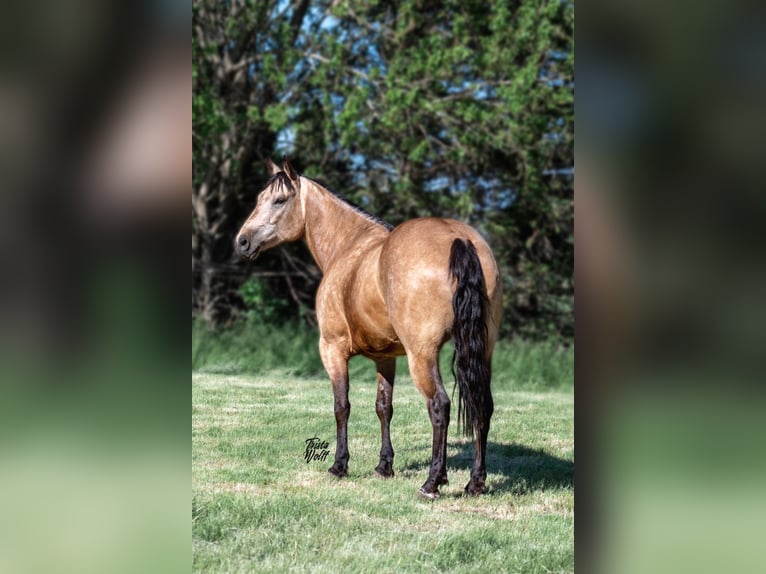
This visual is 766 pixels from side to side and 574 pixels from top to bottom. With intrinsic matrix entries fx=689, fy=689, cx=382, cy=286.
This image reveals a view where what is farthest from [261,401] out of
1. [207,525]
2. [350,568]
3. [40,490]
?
[40,490]

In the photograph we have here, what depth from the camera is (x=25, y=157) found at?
3.67 feet

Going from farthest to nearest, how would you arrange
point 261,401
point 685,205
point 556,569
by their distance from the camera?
1. point 261,401
2. point 556,569
3. point 685,205

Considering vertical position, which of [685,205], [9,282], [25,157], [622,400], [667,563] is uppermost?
[25,157]

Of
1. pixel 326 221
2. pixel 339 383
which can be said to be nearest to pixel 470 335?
pixel 339 383

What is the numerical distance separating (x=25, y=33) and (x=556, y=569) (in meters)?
2.80

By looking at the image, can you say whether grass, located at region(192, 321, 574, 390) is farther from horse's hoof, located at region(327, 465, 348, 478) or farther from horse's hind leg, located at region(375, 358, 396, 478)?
horse's hoof, located at region(327, 465, 348, 478)

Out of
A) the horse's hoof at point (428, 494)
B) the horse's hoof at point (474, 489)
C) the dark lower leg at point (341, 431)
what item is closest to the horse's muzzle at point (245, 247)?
the dark lower leg at point (341, 431)

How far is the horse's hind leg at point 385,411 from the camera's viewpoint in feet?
17.0

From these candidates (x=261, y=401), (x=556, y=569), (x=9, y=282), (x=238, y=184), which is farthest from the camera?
(x=238, y=184)

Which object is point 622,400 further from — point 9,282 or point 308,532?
point 308,532

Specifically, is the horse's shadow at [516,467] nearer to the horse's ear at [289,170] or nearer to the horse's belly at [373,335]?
the horse's belly at [373,335]

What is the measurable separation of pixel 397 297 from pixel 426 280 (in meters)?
0.24
